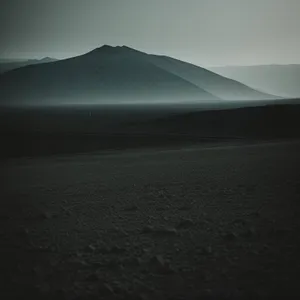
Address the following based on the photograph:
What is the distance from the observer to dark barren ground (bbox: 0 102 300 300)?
10.7 feet

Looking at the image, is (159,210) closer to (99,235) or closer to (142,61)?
(99,235)

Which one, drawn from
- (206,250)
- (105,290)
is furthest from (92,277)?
(206,250)

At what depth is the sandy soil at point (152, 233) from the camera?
3271 mm

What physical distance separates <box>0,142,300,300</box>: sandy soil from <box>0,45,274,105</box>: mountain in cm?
14569

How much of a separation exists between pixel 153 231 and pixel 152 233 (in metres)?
0.06

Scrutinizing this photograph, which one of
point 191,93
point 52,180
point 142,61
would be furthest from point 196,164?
point 142,61

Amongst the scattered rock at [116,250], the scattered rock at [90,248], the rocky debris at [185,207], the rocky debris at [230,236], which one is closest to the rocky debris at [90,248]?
the scattered rock at [90,248]

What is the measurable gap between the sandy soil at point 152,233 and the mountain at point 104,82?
146 metres

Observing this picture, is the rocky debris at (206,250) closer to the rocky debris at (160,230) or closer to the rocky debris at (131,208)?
the rocky debris at (160,230)

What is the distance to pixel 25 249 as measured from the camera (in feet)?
13.6

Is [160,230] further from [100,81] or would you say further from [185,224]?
[100,81]

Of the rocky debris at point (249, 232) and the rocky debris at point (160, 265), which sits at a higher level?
the rocky debris at point (249, 232)

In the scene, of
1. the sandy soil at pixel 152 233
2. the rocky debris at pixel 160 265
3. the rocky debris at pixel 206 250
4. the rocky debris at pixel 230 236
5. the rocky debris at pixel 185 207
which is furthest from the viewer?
the rocky debris at pixel 185 207

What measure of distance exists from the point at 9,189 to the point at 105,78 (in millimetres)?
175386
